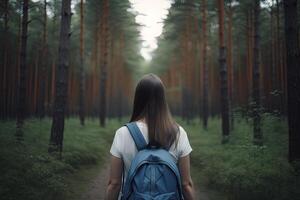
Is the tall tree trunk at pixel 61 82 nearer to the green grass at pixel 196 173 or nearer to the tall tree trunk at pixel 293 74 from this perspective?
the green grass at pixel 196 173

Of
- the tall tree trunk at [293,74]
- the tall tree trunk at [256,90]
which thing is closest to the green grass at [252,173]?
the tall tree trunk at [256,90]

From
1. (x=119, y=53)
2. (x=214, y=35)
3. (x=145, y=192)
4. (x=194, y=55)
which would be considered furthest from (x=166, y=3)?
(x=145, y=192)

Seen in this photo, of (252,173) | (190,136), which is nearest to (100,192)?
(252,173)

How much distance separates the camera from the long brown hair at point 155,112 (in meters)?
2.24

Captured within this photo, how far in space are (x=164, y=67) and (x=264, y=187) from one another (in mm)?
33990

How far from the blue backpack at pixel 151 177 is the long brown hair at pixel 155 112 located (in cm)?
10

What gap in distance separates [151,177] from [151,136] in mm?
315

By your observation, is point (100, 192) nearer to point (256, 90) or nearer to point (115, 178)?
point (115, 178)

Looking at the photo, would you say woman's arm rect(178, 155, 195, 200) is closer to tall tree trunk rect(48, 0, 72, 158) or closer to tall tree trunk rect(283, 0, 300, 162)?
tall tree trunk rect(283, 0, 300, 162)

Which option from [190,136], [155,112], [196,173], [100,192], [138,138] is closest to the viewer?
[138,138]

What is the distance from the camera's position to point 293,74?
666 centimetres

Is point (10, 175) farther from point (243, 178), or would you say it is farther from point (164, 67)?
point (164, 67)

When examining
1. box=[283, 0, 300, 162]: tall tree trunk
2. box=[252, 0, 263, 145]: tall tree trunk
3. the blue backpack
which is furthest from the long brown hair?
box=[252, 0, 263, 145]: tall tree trunk

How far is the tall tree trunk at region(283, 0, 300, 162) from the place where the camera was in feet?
21.8
